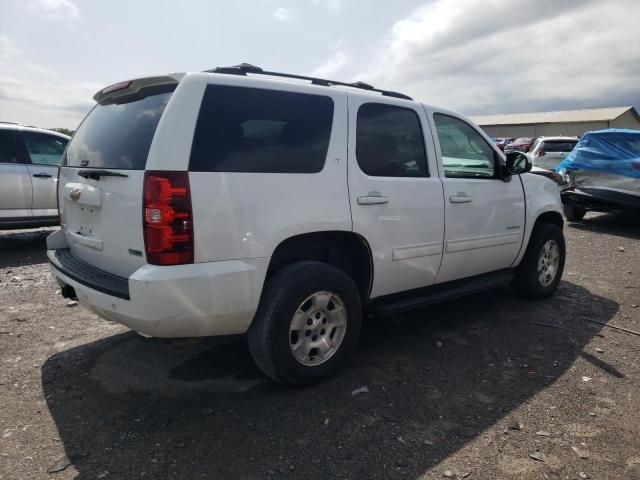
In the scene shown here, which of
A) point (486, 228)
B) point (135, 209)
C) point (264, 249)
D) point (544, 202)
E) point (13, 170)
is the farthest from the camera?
point (13, 170)

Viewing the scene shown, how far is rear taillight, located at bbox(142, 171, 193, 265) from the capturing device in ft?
8.02

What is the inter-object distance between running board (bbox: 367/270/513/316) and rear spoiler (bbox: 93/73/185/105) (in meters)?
2.06

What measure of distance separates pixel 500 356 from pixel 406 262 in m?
1.07

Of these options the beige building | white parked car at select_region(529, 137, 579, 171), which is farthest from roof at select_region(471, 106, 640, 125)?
white parked car at select_region(529, 137, 579, 171)

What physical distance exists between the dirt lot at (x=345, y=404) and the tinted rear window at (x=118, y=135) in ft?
4.88

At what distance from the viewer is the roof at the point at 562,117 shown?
4694 centimetres

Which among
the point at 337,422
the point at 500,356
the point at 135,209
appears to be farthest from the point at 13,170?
the point at 500,356

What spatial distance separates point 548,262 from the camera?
16.6 ft

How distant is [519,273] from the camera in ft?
15.9

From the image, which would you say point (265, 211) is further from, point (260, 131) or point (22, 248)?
point (22, 248)

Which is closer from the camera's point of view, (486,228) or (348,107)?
(348,107)

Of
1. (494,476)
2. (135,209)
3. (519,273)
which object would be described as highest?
(135,209)

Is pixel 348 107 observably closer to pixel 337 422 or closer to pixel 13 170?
pixel 337 422

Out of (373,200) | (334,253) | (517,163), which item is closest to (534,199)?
(517,163)
